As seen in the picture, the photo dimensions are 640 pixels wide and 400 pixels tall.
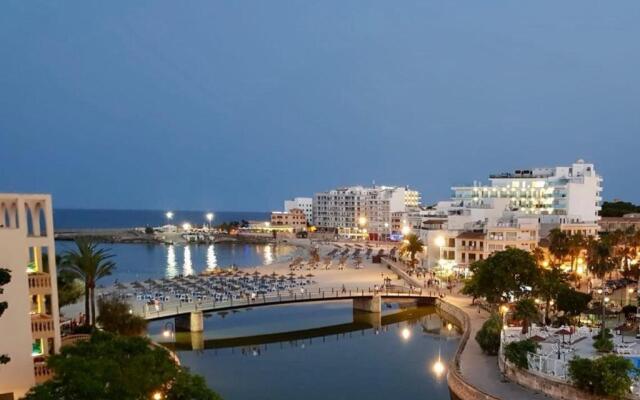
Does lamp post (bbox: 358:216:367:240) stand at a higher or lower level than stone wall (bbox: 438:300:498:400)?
lower

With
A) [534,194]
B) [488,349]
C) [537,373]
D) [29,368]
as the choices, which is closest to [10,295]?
[29,368]

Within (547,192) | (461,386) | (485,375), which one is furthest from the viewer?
(547,192)

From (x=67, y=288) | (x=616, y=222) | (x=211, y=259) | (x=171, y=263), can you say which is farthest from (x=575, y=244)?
(x=211, y=259)

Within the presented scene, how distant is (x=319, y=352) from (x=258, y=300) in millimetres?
11466

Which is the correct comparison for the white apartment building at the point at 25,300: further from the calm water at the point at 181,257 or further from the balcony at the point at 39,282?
the calm water at the point at 181,257

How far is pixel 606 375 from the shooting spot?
28.2m

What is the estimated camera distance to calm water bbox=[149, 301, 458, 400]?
131 ft

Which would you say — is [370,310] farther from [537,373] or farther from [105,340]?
[105,340]

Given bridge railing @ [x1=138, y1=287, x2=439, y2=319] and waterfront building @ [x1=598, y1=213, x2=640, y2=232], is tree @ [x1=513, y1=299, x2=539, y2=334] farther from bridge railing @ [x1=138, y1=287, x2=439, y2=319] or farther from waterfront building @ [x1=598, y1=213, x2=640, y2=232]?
waterfront building @ [x1=598, y1=213, x2=640, y2=232]

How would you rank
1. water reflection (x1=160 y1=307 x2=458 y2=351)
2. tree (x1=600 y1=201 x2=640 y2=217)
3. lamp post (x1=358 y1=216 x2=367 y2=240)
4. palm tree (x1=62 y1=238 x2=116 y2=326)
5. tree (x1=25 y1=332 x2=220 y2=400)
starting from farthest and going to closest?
lamp post (x1=358 y1=216 x2=367 y2=240) → tree (x1=600 y1=201 x2=640 y2=217) → water reflection (x1=160 y1=307 x2=458 y2=351) → palm tree (x1=62 y1=238 x2=116 y2=326) → tree (x1=25 y1=332 x2=220 y2=400)

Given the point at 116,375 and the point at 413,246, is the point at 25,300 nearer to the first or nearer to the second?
the point at 116,375

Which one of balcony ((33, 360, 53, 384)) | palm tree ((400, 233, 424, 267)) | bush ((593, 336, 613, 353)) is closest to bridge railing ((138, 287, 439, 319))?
palm tree ((400, 233, 424, 267))

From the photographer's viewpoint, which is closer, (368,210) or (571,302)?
(571,302)

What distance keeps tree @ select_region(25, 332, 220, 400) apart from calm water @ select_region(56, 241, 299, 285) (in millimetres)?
82487
